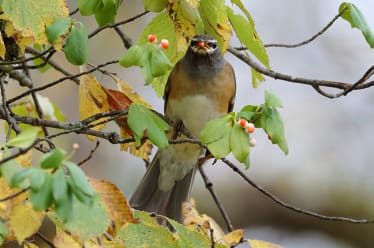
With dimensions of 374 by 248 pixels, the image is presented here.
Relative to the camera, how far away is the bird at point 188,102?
173 inches

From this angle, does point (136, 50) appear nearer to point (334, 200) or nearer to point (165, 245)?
point (165, 245)

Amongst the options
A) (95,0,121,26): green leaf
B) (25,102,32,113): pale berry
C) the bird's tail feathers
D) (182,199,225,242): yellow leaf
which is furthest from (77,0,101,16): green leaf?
the bird's tail feathers

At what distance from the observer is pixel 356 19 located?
3.10 metres

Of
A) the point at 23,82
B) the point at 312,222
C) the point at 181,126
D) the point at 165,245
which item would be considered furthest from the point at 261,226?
the point at 165,245

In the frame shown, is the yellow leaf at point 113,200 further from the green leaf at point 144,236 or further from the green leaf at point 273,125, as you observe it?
the green leaf at point 273,125

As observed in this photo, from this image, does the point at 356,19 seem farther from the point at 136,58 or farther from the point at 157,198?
the point at 157,198

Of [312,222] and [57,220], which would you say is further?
[312,222]

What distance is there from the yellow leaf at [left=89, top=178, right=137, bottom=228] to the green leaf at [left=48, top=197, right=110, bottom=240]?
288 millimetres

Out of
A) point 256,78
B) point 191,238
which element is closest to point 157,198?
point 256,78

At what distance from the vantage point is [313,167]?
758cm

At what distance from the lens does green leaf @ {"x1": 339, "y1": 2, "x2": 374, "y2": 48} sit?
10.1 ft

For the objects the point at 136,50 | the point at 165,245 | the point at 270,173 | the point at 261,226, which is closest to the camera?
the point at 136,50

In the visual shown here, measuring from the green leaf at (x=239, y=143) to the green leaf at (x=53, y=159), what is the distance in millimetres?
755

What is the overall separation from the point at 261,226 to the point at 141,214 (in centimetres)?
395
